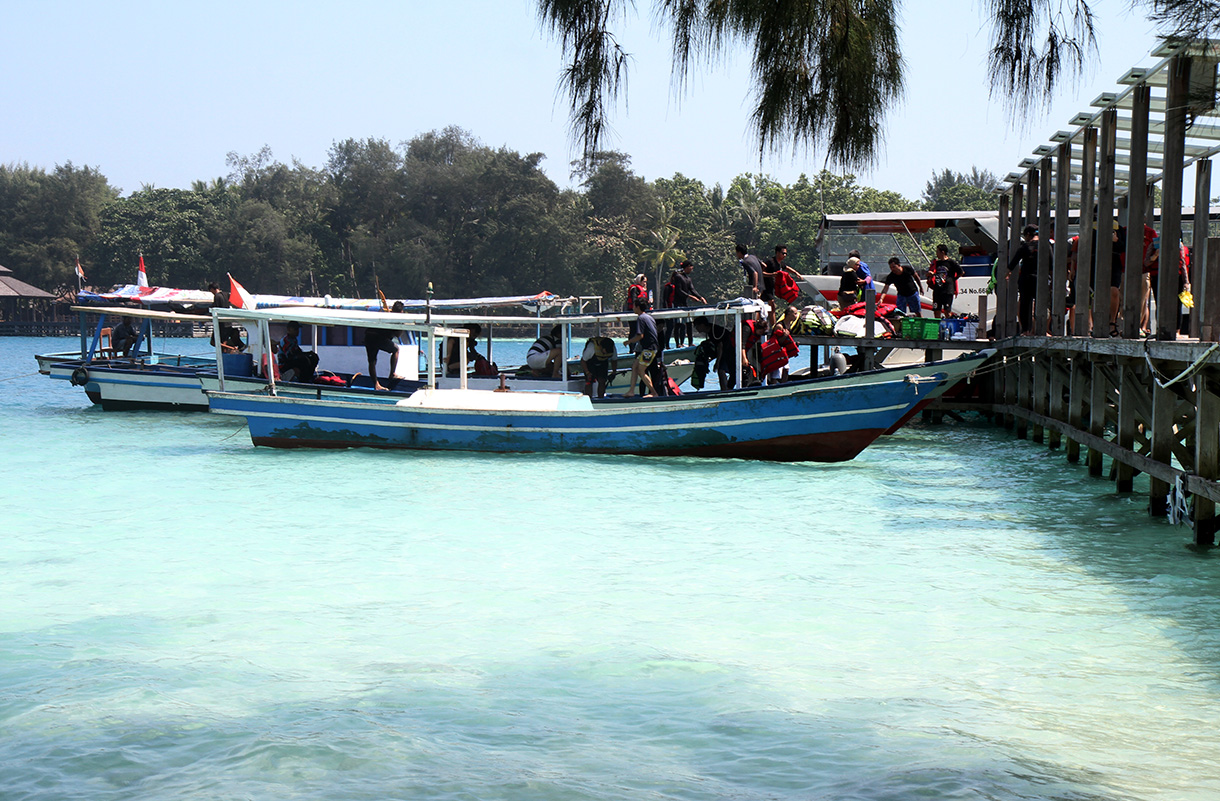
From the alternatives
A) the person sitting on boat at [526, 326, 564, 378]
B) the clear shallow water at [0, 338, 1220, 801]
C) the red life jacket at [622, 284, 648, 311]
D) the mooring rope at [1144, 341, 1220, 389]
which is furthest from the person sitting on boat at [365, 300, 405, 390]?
the mooring rope at [1144, 341, 1220, 389]

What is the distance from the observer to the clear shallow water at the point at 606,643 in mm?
5273

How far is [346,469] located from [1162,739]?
38.6ft

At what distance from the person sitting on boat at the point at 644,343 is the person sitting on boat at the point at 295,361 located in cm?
622

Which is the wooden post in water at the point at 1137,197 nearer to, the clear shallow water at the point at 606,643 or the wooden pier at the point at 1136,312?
the wooden pier at the point at 1136,312

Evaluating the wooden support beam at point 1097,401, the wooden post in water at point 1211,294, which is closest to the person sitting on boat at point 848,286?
the wooden support beam at point 1097,401

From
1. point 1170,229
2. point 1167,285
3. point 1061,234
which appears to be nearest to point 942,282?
point 1061,234

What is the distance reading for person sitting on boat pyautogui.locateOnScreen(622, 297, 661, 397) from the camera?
16078 millimetres

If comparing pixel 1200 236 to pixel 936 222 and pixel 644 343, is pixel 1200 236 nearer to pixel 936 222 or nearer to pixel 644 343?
pixel 644 343

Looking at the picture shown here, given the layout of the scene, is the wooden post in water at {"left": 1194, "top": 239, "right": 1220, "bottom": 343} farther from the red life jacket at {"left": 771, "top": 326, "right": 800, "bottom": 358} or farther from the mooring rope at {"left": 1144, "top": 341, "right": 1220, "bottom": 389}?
the red life jacket at {"left": 771, "top": 326, "right": 800, "bottom": 358}

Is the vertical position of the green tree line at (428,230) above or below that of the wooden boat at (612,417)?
above

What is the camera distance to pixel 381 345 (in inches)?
798

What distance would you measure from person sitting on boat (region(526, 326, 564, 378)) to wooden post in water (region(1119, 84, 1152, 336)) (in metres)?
9.69

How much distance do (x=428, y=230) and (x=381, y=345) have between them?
6292 centimetres

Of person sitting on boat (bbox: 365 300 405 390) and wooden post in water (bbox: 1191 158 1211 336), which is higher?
wooden post in water (bbox: 1191 158 1211 336)
